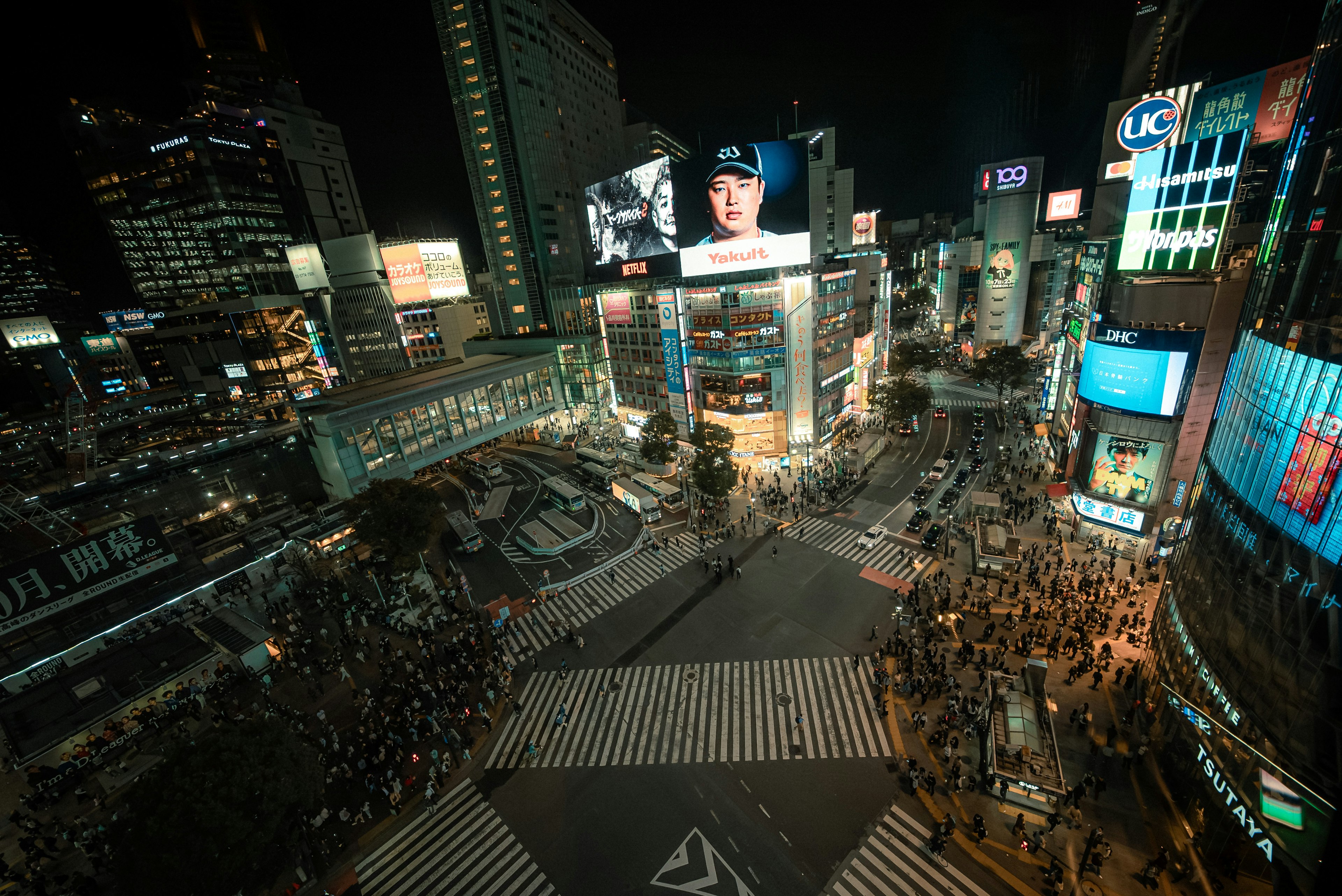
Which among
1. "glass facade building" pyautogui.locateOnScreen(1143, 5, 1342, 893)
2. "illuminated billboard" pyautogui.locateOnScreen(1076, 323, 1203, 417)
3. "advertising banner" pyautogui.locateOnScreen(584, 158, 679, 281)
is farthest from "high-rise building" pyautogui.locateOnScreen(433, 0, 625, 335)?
"glass facade building" pyautogui.locateOnScreen(1143, 5, 1342, 893)

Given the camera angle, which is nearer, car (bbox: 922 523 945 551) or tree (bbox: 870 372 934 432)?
car (bbox: 922 523 945 551)

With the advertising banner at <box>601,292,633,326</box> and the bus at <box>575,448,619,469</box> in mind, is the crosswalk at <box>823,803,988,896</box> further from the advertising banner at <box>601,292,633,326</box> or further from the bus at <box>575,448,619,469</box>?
the advertising banner at <box>601,292,633,326</box>

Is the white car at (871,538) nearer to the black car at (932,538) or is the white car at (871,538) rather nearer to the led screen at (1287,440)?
the black car at (932,538)

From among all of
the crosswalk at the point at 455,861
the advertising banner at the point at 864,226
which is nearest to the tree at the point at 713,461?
the crosswalk at the point at 455,861

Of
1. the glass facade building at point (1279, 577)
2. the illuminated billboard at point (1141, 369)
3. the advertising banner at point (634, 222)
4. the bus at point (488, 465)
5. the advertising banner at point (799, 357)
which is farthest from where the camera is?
the bus at point (488, 465)

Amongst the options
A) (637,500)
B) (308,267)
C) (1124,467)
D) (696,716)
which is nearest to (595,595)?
A: (637,500)

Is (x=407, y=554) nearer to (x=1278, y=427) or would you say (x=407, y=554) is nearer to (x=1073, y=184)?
(x=1278, y=427)
